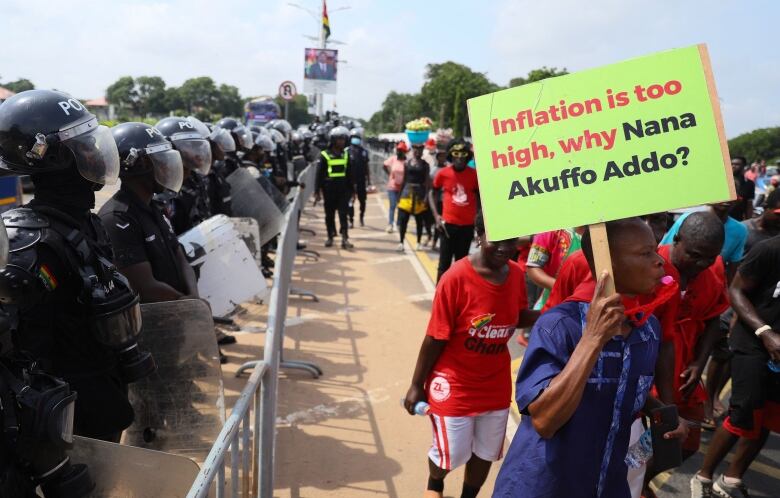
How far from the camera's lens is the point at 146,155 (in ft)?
12.4

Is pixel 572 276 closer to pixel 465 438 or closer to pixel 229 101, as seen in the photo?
pixel 465 438

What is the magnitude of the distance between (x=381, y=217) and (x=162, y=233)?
13666 millimetres

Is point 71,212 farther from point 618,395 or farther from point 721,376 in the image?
point 721,376

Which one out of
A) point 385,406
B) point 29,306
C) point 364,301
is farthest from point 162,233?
point 364,301

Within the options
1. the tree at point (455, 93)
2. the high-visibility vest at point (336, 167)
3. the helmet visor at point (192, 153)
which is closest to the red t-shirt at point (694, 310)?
the helmet visor at point (192, 153)

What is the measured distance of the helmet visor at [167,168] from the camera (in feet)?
12.5

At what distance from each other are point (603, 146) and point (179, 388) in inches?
91.6

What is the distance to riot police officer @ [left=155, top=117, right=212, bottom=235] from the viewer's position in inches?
195

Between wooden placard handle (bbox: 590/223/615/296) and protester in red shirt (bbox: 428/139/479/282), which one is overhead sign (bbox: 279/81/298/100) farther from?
wooden placard handle (bbox: 590/223/615/296)

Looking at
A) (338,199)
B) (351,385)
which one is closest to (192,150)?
(351,385)

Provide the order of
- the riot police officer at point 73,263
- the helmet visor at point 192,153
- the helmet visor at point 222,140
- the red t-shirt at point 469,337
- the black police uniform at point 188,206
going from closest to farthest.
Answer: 1. the riot police officer at point 73,263
2. the red t-shirt at point 469,337
3. the helmet visor at point 192,153
4. the black police uniform at point 188,206
5. the helmet visor at point 222,140

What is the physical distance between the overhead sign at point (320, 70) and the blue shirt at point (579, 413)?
2751cm

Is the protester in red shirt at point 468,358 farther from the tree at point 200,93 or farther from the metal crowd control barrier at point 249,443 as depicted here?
the tree at point 200,93

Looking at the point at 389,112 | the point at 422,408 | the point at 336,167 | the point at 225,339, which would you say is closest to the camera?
the point at 422,408
